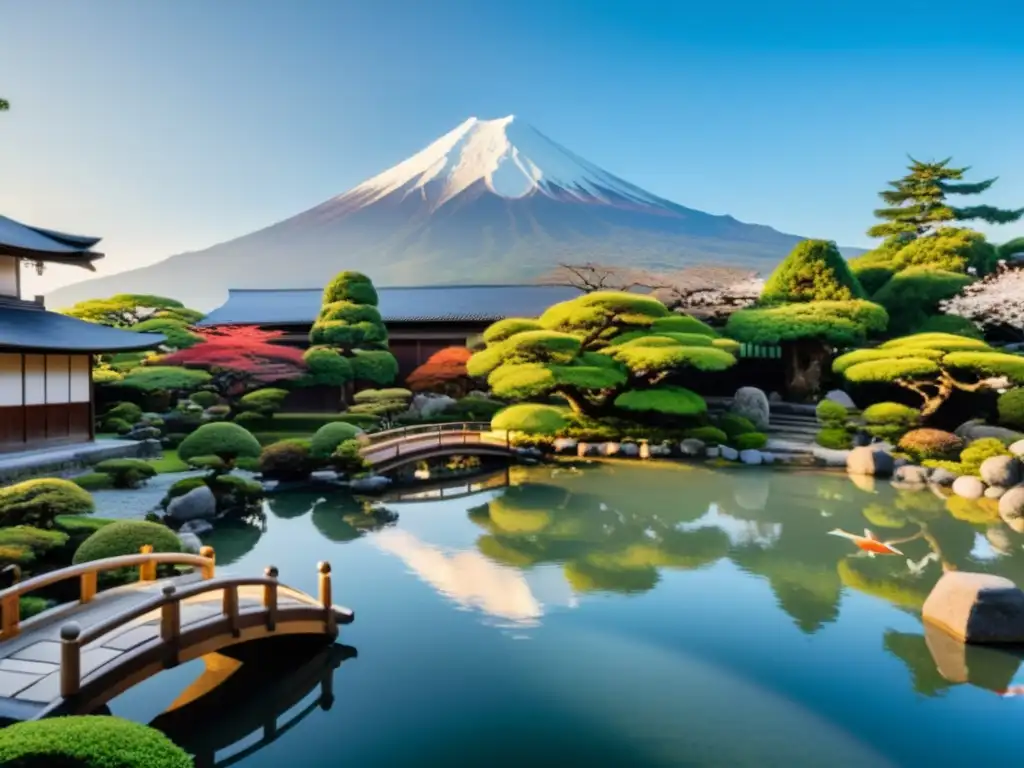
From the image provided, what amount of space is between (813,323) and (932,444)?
5.84 meters

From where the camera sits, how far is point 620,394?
62.3 feet

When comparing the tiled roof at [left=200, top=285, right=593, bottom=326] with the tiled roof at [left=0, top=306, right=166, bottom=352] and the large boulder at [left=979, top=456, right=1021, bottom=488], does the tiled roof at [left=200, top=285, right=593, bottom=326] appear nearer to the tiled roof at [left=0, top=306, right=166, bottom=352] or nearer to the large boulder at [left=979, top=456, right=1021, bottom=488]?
the tiled roof at [left=0, top=306, right=166, bottom=352]

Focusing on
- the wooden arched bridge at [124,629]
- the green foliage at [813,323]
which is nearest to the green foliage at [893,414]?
the green foliage at [813,323]

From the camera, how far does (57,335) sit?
524 inches

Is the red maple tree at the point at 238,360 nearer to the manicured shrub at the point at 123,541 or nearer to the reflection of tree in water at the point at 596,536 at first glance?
the reflection of tree in water at the point at 596,536

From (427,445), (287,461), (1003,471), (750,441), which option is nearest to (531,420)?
(427,445)

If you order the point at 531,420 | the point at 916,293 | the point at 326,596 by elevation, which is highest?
the point at 916,293

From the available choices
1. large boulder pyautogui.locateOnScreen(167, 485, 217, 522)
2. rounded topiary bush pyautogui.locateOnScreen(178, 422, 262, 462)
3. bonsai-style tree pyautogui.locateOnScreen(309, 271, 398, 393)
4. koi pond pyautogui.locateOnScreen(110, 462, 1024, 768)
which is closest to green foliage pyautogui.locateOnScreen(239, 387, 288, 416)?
bonsai-style tree pyautogui.locateOnScreen(309, 271, 398, 393)

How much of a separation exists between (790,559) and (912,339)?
10.1 m

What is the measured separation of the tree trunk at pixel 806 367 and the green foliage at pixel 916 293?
3215mm

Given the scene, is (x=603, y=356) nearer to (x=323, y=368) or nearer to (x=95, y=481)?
(x=323, y=368)

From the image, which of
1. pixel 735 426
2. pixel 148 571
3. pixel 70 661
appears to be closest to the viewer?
pixel 70 661

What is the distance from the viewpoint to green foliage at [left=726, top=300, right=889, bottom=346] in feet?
65.2

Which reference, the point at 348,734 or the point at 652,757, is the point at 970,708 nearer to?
the point at 652,757
